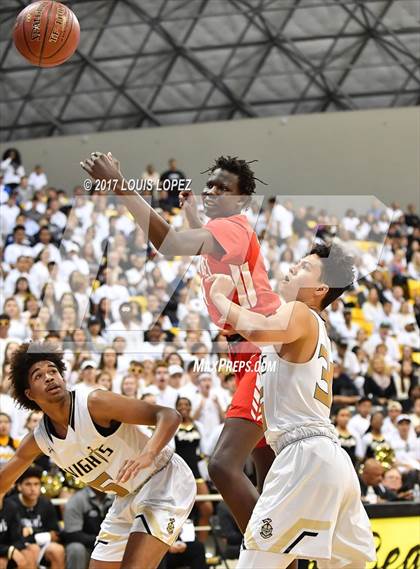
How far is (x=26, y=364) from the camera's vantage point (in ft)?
18.0

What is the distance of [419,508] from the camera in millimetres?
8039

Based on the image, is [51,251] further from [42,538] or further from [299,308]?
[299,308]

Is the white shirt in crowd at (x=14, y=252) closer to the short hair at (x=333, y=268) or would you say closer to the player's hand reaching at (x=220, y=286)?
the short hair at (x=333, y=268)

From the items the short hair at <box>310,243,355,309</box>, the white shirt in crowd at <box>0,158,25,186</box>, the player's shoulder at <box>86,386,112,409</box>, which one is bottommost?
the player's shoulder at <box>86,386,112,409</box>

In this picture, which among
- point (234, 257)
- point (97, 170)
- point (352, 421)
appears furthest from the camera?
point (352, 421)

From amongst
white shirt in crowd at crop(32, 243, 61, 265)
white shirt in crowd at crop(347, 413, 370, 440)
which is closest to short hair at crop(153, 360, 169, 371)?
white shirt in crowd at crop(347, 413, 370, 440)

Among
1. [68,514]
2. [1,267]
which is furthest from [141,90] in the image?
[68,514]

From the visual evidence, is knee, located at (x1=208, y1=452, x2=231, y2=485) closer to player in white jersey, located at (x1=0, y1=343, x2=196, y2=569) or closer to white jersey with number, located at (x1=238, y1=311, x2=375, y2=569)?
player in white jersey, located at (x1=0, y1=343, x2=196, y2=569)

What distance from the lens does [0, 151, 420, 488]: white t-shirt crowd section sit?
1052cm

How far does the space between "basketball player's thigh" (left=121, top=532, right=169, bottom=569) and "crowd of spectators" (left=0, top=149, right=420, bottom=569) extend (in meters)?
2.93

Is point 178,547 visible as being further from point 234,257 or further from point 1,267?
point 1,267

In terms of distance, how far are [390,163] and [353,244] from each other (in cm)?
147

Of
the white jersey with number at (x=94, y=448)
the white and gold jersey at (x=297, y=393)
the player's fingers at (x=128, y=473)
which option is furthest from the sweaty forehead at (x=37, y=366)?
the white and gold jersey at (x=297, y=393)

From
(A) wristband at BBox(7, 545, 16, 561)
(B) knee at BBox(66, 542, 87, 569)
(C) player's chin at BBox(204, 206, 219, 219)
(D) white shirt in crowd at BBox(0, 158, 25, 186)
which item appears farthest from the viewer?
(D) white shirt in crowd at BBox(0, 158, 25, 186)
